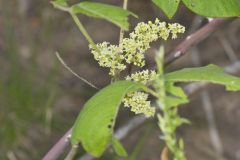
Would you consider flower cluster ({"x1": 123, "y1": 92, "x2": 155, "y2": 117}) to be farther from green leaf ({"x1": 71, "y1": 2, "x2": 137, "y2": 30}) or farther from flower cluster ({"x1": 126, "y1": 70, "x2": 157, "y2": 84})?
green leaf ({"x1": 71, "y1": 2, "x2": 137, "y2": 30})

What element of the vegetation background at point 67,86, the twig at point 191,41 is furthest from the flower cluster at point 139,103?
the vegetation background at point 67,86

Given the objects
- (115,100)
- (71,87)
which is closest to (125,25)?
(115,100)

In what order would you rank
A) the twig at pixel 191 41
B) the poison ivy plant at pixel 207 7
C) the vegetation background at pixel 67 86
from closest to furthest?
the poison ivy plant at pixel 207 7 < the twig at pixel 191 41 < the vegetation background at pixel 67 86

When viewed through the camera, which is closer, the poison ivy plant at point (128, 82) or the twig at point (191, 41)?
the poison ivy plant at point (128, 82)

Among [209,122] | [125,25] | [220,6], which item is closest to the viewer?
[125,25]

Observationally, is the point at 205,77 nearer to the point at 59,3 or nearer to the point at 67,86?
the point at 59,3

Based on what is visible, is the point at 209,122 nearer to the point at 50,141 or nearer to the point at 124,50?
the point at 50,141

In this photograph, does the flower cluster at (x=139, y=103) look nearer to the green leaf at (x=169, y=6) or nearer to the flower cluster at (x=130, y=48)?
the flower cluster at (x=130, y=48)
